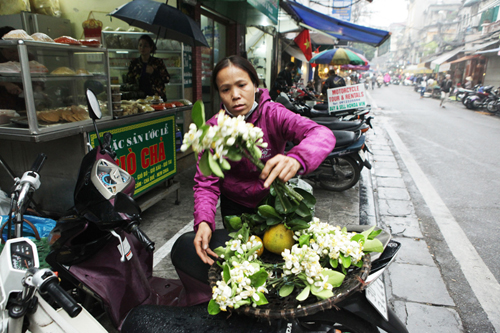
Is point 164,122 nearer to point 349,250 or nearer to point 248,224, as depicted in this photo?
point 248,224

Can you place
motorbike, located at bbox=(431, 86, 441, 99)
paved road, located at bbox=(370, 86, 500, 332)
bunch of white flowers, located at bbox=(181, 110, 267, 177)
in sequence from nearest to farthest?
bunch of white flowers, located at bbox=(181, 110, 267, 177)
paved road, located at bbox=(370, 86, 500, 332)
motorbike, located at bbox=(431, 86, 441, 99)

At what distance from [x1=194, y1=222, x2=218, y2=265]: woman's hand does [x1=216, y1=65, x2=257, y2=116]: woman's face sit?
0.54m

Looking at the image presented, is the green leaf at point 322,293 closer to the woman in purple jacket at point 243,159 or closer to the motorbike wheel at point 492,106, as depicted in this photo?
the woman in purple jacket at point 243,159

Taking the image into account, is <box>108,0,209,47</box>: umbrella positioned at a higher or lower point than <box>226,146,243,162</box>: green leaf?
higher

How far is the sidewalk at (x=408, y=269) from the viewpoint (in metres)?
2.37

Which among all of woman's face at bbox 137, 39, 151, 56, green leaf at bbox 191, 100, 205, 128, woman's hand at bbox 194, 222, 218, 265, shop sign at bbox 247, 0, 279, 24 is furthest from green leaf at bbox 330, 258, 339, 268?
shop sign at bbox 247, 0, 279, 24

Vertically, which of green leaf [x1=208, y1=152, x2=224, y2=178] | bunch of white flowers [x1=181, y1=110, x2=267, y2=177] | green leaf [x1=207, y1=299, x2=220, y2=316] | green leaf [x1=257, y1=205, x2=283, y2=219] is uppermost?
bunch of white flowers [x1=181, y1=110, x2=267, y2=177]

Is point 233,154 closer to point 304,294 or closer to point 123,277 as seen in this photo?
point 304,294

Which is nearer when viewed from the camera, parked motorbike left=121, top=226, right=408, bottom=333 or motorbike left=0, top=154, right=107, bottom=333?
motorbike left=0, top=154, right=107, bottom=333

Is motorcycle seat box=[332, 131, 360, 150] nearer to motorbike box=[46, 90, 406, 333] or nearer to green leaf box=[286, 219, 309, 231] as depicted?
motorbike box=[46, 90, 406, 333]

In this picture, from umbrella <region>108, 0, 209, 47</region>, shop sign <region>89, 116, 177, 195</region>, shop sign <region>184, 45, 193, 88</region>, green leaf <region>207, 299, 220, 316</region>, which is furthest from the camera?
shop sign <region>184, 45, 193, 88</region>

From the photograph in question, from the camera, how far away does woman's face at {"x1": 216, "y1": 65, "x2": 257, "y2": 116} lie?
1.43 meters

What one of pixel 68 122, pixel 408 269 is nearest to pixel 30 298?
pixel 68 122

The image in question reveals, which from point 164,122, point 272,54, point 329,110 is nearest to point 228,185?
point 164,122
